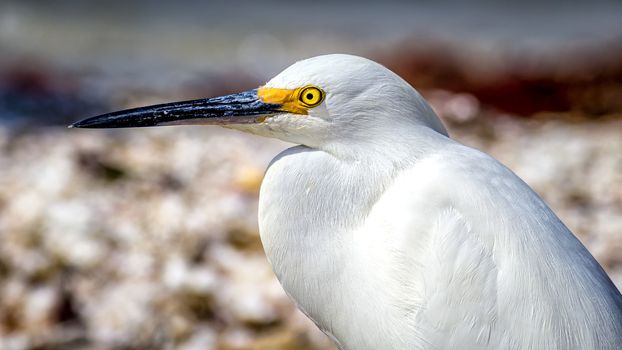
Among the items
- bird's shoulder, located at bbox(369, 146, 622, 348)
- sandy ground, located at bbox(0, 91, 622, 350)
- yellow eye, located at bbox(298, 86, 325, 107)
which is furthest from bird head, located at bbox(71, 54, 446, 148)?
sandy ground, located at bbox(0, 91, 622, 350)

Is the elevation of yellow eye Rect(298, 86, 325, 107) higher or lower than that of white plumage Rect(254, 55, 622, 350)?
higher

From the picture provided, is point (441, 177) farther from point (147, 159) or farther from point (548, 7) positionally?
point (548, 7)

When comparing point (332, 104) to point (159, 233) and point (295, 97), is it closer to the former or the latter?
point (295, 97)

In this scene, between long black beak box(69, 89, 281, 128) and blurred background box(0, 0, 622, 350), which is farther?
blurred background box(0, 0, 622, 350)

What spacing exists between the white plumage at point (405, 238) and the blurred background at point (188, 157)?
48.4 inches

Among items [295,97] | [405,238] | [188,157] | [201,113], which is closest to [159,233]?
[188,157]

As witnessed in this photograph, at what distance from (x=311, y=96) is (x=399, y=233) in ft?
1.32

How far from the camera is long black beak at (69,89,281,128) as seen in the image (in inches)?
87.3

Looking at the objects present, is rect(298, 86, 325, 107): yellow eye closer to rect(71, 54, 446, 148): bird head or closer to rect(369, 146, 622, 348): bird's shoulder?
rect(71, 54, 446, 148): bird head

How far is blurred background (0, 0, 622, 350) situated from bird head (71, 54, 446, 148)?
4.45 feet

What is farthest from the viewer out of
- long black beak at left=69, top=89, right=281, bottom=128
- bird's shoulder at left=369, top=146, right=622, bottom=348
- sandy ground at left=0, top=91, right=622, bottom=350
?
sandy ground at left=0, top=91, right=622, bottom=350

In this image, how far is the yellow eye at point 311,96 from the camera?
2145 mm

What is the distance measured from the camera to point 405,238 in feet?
6.92

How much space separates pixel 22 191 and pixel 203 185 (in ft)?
3.15
